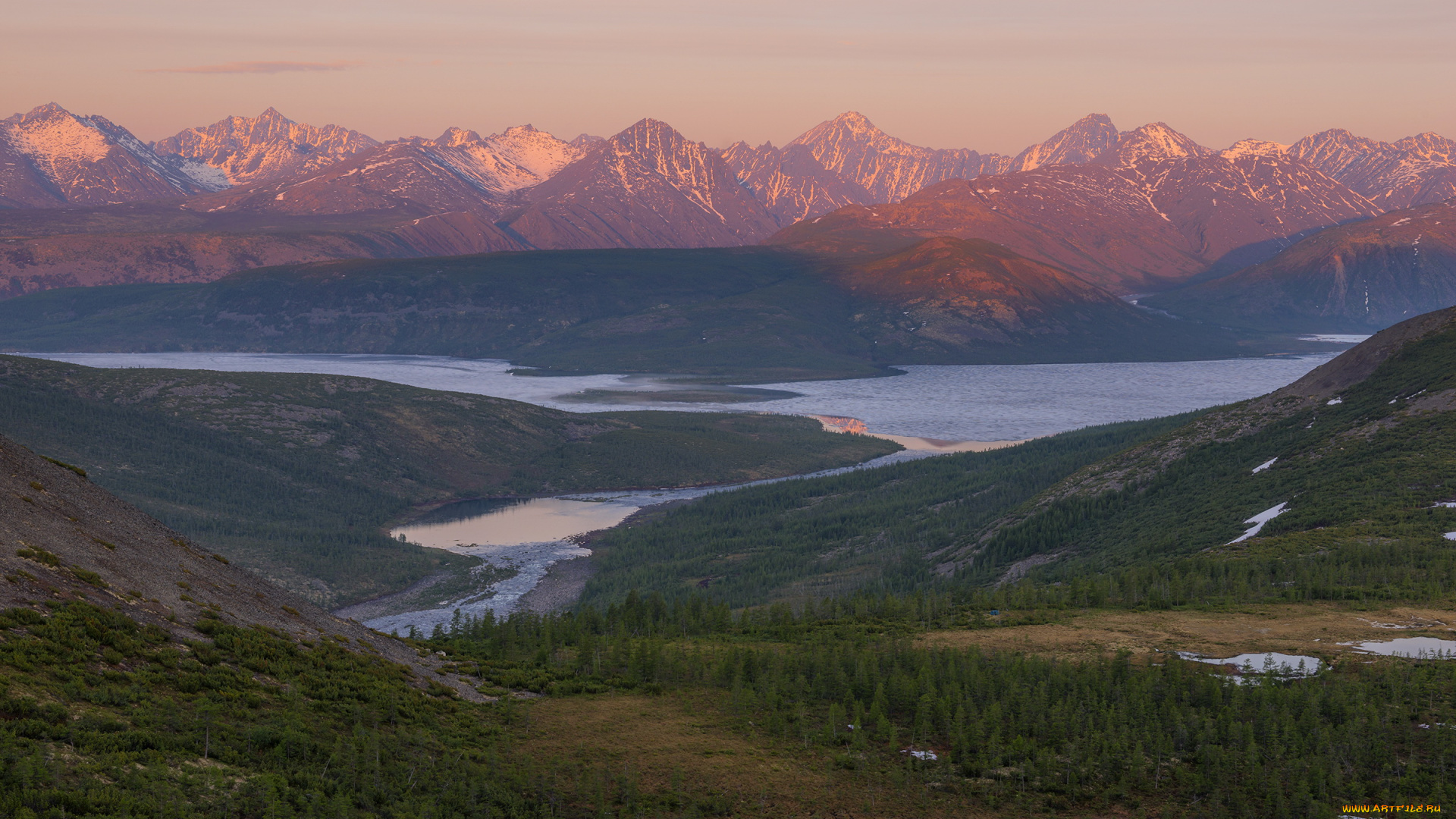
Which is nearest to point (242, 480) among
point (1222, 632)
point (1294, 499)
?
point (1294, 499)

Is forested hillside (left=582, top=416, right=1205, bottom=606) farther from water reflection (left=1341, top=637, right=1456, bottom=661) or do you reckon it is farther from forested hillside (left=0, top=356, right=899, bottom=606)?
water reflection (left=1341, top=637, right=1456, bottom=661)

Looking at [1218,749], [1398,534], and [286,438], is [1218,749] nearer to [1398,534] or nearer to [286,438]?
[1398,534]

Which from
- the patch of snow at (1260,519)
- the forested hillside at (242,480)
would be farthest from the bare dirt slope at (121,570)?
the patch of snow at (1260,519)

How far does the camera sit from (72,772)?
31969 millimetres

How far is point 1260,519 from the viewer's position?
103000 millimetres

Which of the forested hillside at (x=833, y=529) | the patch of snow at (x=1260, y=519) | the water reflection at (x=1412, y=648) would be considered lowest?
the forested hillside at (x=833, y=529)

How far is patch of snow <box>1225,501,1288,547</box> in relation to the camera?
9881 centimetres

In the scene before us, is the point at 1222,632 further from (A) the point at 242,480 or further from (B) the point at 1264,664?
(A) the point at 242,480

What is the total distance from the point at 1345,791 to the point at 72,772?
4571cm

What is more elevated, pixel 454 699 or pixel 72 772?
pixel 72 772

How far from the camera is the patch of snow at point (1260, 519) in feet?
324

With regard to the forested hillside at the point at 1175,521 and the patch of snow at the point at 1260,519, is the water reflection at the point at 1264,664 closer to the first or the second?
the forested hillside at the point at 1175,521

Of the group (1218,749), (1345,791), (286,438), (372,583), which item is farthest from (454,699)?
(286,438)

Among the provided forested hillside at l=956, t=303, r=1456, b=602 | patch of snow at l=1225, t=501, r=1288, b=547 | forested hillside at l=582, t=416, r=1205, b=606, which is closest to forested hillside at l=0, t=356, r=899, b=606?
forested hillside at l=582, t=416, r=1205, b=606
